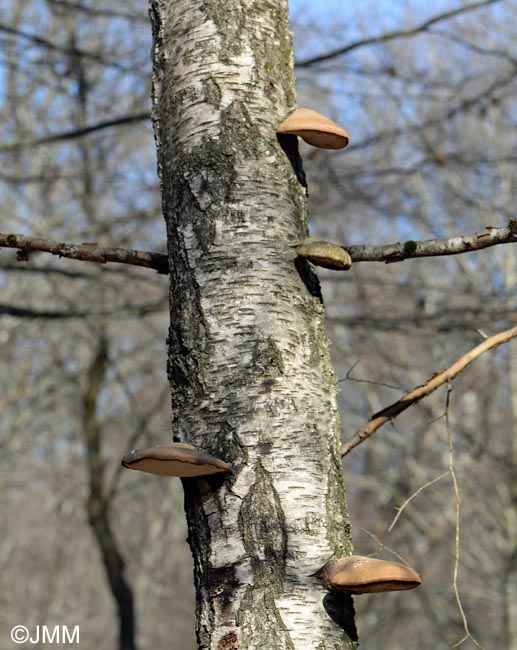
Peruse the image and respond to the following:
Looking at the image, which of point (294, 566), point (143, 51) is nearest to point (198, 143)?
point (294, 566)

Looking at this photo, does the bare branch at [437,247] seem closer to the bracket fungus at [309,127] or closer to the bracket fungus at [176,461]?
the bracket fungus at [309,127]

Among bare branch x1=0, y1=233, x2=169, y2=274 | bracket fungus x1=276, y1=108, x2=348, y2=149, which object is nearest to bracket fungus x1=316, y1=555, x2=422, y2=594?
bare branch x1=0, y1=233, x2=169, y2=274

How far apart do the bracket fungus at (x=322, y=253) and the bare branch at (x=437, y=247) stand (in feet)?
0.46

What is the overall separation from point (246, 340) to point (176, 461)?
1.09ft

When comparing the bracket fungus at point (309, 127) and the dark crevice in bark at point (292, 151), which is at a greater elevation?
the bracket fungus at point (309, 127)

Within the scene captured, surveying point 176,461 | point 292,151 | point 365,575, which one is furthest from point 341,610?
point 292,151

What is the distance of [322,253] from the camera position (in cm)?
179

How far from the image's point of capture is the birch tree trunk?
5.23 feet

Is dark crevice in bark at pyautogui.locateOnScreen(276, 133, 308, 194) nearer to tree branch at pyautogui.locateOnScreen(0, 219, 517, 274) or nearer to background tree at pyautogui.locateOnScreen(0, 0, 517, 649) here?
tree branch at pyautogui.locateOnScreen(0, 219, 517, 274)

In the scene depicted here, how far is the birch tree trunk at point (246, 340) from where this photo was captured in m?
1.59

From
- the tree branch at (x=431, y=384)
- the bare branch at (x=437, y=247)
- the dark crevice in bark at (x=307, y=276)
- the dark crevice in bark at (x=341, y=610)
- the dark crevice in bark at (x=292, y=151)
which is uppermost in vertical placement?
the dark crevice in bark at (x=292, y=151)

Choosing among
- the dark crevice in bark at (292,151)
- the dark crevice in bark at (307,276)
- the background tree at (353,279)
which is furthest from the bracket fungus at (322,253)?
the background tree at (353,279)

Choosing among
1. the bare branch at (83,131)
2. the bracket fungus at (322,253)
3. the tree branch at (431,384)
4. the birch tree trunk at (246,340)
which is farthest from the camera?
the bare branch at (83,131)

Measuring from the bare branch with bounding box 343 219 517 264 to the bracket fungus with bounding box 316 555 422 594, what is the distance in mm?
746
